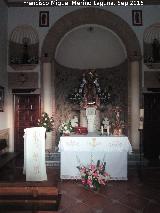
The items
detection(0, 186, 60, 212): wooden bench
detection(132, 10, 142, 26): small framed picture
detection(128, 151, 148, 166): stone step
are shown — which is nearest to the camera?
detection(0, 186, 60, 212): wooden bench

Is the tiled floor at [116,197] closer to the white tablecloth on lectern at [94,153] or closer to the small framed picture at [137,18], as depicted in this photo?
the white tablecloth on lectern at [94,153]

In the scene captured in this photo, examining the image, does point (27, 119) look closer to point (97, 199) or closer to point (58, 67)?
point (58, 67)

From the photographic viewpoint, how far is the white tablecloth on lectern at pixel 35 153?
7.08m

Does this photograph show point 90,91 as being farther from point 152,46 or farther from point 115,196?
point 115,196

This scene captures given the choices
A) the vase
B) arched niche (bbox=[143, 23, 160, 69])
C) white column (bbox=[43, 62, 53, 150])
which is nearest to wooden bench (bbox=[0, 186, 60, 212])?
the vase

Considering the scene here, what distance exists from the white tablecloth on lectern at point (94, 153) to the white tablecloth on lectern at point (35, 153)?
808 millimetres

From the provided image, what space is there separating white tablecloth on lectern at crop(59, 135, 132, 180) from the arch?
13.6 feet

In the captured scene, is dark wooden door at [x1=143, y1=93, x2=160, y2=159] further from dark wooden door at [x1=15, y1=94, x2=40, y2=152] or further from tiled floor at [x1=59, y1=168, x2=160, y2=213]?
dark wooden door at [x1=15, y1=94, x2=40, y2=152]

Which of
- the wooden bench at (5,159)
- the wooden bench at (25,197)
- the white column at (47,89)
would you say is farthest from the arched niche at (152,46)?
the wooden bench at (25,197)

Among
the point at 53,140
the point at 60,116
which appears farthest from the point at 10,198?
the point at 60,116

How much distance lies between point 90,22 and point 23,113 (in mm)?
4332

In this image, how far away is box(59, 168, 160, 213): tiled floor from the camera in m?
5.47

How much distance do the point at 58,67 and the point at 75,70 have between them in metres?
0.71

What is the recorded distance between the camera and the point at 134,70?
1062 centimetres
